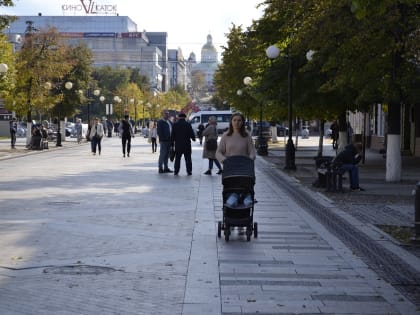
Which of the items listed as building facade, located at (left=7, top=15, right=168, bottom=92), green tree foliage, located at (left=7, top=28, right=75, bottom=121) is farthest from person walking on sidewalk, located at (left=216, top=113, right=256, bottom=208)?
building facade, located at (left=7, top=15, right=168, bottom=92)

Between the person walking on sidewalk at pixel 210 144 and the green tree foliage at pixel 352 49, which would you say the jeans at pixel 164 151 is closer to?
the person walking on sidewalk at pixel 210 144

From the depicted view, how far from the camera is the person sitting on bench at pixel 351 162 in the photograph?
18.2m

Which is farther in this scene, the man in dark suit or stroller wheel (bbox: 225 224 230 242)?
the man in dark suit

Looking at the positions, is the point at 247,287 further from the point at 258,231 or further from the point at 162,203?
the point at 162,203

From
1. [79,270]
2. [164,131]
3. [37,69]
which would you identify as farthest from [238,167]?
[37,69]

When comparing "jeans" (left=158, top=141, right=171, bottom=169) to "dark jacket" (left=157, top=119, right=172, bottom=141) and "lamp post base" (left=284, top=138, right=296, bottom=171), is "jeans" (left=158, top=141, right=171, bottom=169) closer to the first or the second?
"dark jacket" (left=157, top=119, right=172, bottom=141)

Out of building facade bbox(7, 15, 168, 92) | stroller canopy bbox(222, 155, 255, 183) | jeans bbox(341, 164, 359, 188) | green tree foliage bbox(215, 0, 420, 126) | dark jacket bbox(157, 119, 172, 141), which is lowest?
jeans bbox(341, 164, 359, 188)

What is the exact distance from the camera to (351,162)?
1828 cm

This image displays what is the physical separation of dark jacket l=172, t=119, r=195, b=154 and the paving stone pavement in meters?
6.81

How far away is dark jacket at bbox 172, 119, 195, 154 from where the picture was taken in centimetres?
2280

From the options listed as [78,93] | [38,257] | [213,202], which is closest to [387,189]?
[213,202]

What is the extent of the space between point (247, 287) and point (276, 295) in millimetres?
419

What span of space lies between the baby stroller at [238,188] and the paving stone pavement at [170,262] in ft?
0.93

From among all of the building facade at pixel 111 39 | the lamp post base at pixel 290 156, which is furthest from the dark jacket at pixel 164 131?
the building facade at pixel 111 39
